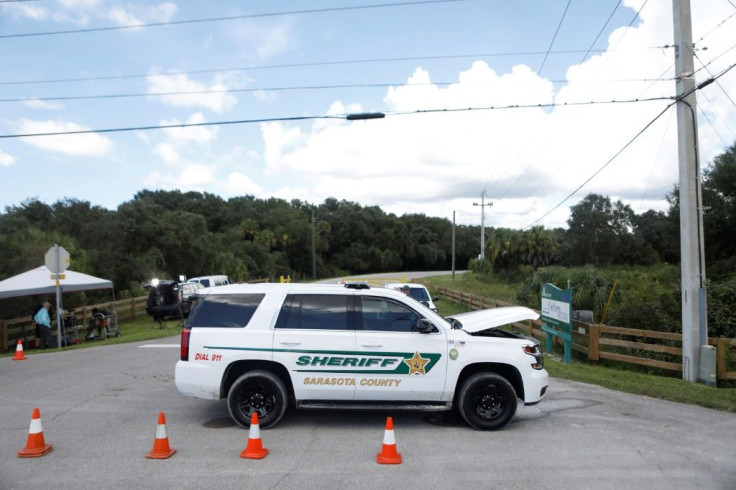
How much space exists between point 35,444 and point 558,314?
1086 centimetres

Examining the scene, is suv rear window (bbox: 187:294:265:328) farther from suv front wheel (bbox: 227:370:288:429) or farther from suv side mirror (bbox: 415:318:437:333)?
suv side mirror (bbox: 415:318:437:333)

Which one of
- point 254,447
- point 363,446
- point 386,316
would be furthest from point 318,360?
point 254,447

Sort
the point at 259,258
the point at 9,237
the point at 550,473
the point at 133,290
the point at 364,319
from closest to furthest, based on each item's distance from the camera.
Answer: the point at 550,473
the point at 364,319
the point at 9,237
the point at 133,290
the point at 259,258

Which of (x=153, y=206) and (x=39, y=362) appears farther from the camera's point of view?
(x=153, y=206)

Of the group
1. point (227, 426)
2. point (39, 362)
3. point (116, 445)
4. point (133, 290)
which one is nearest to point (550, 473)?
point (227, 426)

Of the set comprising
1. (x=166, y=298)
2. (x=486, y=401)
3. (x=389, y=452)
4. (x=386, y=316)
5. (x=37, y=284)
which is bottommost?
(x=389, y=452)

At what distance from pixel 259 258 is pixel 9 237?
34362 mm

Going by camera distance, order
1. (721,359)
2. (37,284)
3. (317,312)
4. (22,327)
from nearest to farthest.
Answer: (317,312), (721,359), (37,284), (22,327)

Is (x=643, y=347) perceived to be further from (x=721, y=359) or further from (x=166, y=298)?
(x=166, y=298)

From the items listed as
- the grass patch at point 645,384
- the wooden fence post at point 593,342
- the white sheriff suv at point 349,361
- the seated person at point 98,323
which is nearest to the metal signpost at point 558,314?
the wooden fence post at point 593,342

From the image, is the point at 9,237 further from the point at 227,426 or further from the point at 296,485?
the point at 296,485

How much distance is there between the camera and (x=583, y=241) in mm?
60250

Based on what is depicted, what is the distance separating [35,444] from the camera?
19.0 feet

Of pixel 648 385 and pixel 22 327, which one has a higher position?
pixel 22 327
